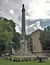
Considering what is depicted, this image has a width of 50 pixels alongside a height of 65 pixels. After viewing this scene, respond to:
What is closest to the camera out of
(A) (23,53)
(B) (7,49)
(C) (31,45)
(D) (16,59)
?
(D) (16,59)

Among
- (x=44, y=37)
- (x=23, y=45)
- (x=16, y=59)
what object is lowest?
(x=16, y=59)

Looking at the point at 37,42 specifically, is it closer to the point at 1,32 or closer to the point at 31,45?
the point at 31,45

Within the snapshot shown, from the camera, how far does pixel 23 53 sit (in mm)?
53594

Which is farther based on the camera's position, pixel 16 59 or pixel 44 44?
pixel 44 44

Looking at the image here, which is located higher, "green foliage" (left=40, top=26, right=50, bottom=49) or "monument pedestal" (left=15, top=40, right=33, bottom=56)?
"green foliage" (left=40, top=26, right=50, bottom=49)

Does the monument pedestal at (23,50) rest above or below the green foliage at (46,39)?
below

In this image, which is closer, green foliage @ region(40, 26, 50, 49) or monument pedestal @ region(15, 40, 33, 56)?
monument pedestal @ region(15, 40, 33, 56)

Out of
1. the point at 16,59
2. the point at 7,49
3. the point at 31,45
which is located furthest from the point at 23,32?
the point at 31,45

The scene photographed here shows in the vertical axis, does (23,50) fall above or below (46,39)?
below

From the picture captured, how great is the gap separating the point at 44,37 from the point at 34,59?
41.0 m

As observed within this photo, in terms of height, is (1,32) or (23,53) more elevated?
(1,32)

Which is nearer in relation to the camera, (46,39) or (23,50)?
(23,50)

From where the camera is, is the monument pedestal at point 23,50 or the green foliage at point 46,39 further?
the green foliage at point 46,39

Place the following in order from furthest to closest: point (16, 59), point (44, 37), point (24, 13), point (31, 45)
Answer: point (31, 45) → point (44, 37) → point (24, 13) → point (16, 59)
